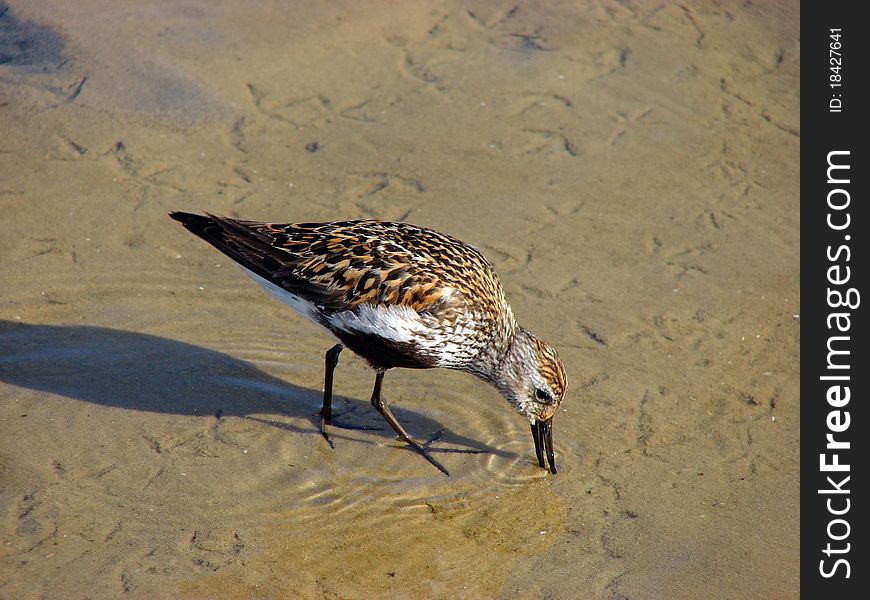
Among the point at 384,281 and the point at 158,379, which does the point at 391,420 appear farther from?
the point at 158,379

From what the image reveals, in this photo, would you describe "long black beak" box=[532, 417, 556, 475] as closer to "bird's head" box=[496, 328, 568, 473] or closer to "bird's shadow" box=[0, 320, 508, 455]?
"bird's head" box=[496, 328, 568, 473]

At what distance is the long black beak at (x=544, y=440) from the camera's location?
23.3 ft

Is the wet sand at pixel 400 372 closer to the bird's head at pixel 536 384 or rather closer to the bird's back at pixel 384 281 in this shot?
the bird's head at pixel 536 384

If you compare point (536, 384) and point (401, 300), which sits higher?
point (401, 300)

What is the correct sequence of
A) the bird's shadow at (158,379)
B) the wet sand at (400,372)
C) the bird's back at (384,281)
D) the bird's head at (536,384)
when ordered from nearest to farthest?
the wet sand at (400,372) → the bird's back at (384,281) → the bird's head at (536,384) → the bird's shadow at (158,379)

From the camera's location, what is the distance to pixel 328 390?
7.40 m

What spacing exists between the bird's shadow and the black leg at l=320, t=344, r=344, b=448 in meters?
0.06

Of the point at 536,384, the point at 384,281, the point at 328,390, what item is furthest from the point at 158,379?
the point at 536,384

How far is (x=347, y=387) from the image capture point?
7.95 m

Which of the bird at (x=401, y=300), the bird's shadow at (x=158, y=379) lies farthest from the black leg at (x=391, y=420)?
the bird's shadow at (x=158, y=379)

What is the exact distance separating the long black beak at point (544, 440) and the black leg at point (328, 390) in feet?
4.61

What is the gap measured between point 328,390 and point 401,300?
3.40ft

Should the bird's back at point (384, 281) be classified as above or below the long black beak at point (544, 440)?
above

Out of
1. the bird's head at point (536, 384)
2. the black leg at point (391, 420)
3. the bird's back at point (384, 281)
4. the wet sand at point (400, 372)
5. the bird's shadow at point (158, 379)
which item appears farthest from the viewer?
the bird's shadow at point (158, 379)
